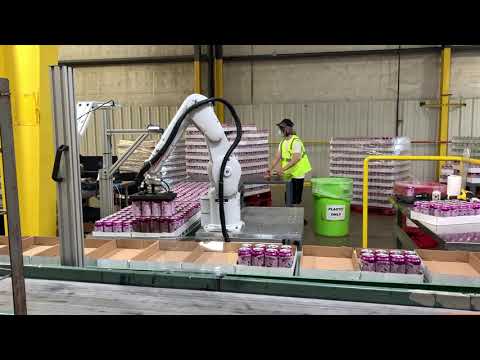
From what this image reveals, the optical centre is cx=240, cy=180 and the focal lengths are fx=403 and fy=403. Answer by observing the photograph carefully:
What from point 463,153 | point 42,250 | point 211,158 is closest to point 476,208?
point 211,158

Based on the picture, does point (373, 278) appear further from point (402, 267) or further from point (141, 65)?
point (141, 65)

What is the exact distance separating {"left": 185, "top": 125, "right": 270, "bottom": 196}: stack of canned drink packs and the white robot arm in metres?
3.36

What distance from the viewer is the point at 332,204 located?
20.8 ft

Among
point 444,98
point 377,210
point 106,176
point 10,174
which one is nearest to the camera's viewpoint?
point 10,174

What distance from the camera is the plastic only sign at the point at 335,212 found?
251 inches

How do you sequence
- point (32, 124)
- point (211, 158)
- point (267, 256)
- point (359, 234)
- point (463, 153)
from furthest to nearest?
1. point (463, 153)
2. point (359, 234)
3. point (32, 124)
4. point (211, 158)
5. point (267, 256)

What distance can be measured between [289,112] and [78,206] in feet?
29.2

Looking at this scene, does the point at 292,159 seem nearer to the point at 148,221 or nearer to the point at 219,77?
the point at 148,221

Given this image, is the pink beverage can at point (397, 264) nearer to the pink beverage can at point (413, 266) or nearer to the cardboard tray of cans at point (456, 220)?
the pink beverage can at point (413, 266)

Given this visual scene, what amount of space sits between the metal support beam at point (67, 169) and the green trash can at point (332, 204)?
4.71m

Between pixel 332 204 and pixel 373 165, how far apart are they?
254 centimetres

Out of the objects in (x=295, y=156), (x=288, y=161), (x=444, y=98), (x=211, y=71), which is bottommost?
(x=288, y=161)

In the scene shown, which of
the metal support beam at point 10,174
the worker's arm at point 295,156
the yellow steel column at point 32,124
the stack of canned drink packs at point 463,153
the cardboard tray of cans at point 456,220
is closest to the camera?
the metal support beam at point 10,174

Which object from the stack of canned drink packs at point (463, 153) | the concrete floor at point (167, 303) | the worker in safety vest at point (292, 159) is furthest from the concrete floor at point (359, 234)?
the concrete floor at point (167, 303)
